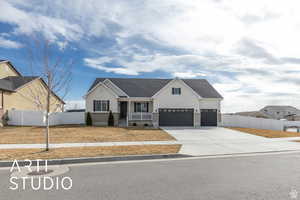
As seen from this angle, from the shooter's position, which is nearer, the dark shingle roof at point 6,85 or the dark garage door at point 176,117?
the dark shingle roof at point 6,85

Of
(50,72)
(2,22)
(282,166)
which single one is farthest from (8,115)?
(282,166)

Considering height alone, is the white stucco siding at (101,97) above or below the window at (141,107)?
above

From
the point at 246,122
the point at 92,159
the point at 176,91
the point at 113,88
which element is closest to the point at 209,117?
the point at 246,122

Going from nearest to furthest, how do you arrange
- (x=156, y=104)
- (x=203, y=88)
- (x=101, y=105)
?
(x=101, y=105), (x=156, y=104), (x=203, y=88)

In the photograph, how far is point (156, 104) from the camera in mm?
24438

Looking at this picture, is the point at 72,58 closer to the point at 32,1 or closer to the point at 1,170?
the point at 32,1

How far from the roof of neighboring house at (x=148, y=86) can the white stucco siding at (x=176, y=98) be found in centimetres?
144

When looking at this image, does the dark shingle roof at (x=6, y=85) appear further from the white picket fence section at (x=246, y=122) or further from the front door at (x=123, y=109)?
the white picket fence section at (x=246, y=122)

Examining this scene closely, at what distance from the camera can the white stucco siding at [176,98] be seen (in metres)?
24.5

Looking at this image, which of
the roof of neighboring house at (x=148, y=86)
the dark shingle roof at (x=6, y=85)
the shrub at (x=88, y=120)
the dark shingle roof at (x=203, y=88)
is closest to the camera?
the dark shingle roof at (x=6, y=85)

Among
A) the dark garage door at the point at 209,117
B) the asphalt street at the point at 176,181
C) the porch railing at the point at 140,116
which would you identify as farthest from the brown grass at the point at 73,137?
the dark garage door at the point at 209,117

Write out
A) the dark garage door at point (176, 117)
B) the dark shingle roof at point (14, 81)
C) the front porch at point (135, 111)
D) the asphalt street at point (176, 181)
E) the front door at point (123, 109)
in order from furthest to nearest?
1. the front door at point (123, 109)
2. the dark garage door at point (176, 117)
3. the front porch at point (135, 111)
4. the dark shingle roof at point (14, 81)
5. the asphalt street at point (176, 181)

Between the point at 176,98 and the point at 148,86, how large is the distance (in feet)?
15.0

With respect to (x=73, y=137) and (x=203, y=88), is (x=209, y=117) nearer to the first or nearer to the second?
(x=203, y=88)
